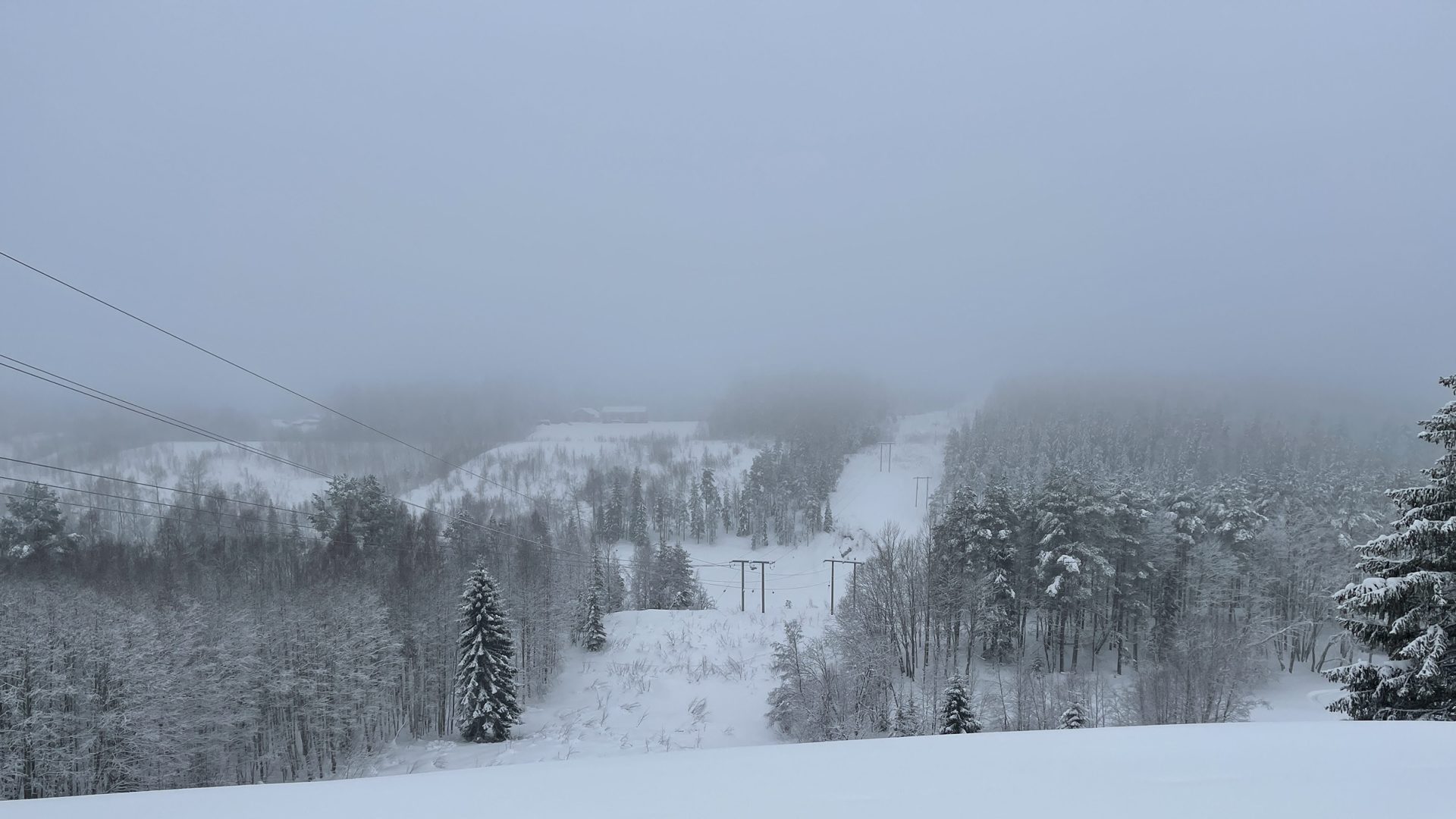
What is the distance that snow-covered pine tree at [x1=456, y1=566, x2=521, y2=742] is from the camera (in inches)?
731

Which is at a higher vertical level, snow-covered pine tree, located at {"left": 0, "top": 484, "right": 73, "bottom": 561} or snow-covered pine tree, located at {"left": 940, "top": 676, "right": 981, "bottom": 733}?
snow-covered pine tree, located at {"left": 0, "top": 484, "right": 73, "bottom": 561}

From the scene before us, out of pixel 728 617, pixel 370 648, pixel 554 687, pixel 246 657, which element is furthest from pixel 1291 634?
pixel 246 657

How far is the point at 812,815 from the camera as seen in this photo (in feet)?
6.27

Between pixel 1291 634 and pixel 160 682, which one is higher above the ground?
pixel 160 682

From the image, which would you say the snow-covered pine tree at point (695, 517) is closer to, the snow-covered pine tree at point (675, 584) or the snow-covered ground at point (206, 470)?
the snow-covered pine tree at point (675, 584)

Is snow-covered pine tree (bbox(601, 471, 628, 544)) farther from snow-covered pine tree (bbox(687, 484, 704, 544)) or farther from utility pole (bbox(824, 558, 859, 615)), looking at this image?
utility pole (bbox(824, 558, 859, 615))

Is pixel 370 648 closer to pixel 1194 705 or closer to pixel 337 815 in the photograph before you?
pixel 337 815

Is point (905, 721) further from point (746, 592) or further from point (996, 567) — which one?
point (746, 592)

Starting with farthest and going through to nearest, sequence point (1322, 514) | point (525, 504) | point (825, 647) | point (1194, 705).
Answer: point (525, 504) < point (1322, 514) < point (825, 647) < point (1194, 705)

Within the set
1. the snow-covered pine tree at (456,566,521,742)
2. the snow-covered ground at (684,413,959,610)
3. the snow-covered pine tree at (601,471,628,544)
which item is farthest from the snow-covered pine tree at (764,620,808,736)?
the snow-covered pine tree at (601,471,628,544)

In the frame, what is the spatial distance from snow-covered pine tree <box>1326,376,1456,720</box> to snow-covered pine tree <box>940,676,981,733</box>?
913 centimetres

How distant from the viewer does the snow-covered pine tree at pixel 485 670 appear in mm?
18578

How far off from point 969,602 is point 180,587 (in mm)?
32185

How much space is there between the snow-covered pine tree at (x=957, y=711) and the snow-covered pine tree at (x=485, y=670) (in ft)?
46.3
